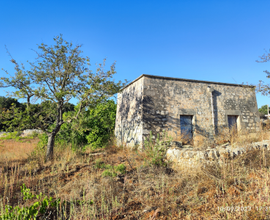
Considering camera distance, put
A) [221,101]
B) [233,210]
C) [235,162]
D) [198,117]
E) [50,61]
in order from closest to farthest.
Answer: [233,210]
[235,162]
[50,61]
[198,117]
[221,101]

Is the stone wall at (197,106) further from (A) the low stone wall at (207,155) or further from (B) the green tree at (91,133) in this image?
(B) the green tree at (91,133)

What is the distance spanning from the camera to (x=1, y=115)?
623cm

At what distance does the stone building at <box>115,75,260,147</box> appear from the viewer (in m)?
8.34

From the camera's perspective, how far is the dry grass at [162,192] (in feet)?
10.2

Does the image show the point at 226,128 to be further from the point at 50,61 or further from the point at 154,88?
the point at 50,61

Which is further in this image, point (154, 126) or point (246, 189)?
point (154, 126)

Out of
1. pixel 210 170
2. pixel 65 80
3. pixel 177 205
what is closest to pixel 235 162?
pixel 210 170

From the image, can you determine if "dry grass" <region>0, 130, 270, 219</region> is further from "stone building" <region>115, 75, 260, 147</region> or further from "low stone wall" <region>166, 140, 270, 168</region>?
"stone building" <region>115, 75, 260, 147</region>

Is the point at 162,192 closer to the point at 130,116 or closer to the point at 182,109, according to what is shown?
the point at 182,109

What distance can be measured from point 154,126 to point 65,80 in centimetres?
440

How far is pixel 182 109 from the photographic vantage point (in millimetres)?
8820

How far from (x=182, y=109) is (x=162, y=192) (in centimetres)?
556

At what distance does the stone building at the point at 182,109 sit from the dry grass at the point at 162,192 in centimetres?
314

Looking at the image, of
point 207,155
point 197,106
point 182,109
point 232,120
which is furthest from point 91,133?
point 232,120
